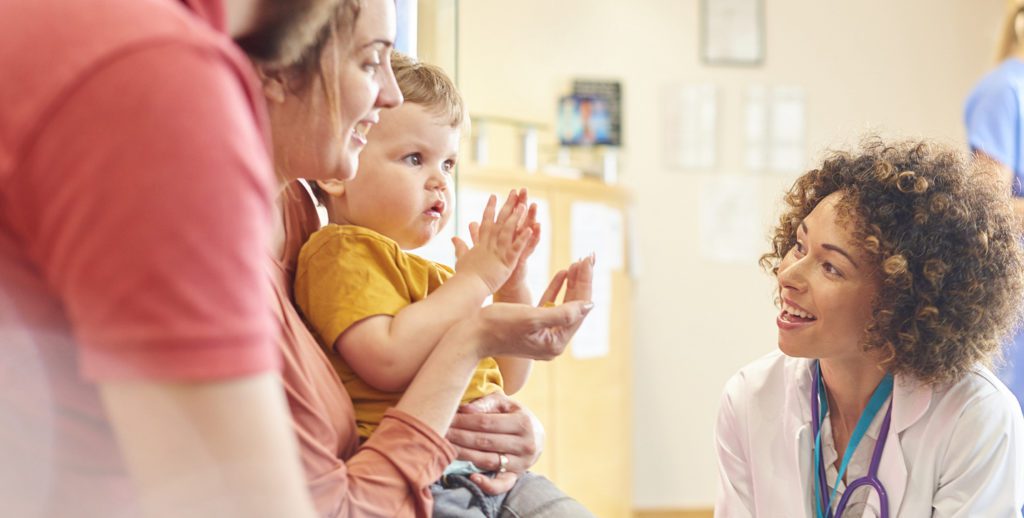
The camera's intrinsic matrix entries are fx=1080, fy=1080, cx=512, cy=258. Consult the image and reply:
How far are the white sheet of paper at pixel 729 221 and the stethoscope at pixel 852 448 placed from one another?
113 inches

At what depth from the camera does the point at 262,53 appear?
795 millimetres

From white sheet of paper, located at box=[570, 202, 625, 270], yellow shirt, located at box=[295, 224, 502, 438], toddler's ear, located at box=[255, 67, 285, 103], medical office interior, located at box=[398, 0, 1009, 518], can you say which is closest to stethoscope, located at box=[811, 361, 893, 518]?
yellow shirt, located at box=[295, 224, 502, 438]

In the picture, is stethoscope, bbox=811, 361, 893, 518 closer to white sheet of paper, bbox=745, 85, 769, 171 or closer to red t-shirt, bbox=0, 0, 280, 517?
red t-shirt, bbox=0, 0, 280, 517

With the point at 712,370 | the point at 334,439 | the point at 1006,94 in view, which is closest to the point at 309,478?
the point at 334,439

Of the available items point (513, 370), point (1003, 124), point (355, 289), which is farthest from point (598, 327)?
point (355, 289)

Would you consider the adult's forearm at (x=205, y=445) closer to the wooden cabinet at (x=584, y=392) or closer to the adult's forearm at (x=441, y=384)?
the adult's forearm at (x=441, y=384)

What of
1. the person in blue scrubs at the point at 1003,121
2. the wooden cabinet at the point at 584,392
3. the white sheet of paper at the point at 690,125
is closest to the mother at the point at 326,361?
the person in blue scrubs at the point at 1003,121

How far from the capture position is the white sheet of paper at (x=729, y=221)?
15.1ft

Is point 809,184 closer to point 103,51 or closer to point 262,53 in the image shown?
point 262,53

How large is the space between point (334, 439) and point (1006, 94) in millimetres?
2407

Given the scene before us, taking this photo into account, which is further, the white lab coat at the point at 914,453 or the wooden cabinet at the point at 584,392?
the wooden cabinet at the point at 584,392

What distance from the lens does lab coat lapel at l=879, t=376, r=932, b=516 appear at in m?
1.63

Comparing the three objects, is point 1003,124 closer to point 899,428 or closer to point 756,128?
point 899,428

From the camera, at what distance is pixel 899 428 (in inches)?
65.1
